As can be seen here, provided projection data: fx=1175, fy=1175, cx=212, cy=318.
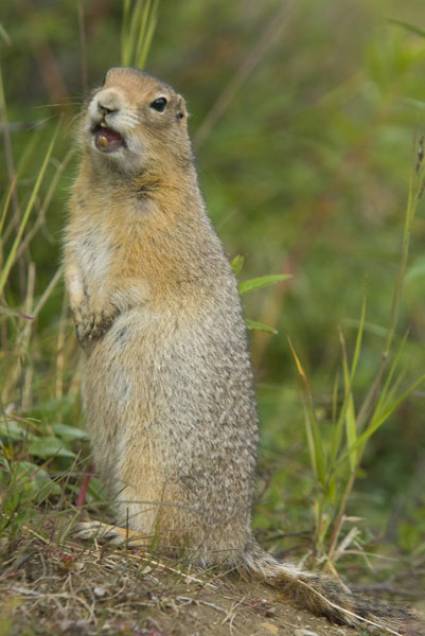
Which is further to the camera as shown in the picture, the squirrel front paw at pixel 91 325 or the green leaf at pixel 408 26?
the green leaf at pixel 408 26

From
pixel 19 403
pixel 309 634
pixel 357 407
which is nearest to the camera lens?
pixel 309 634

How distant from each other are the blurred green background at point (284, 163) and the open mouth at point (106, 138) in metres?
2.03

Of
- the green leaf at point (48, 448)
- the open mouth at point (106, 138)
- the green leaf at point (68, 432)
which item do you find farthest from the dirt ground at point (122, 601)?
the open mouth at point (106, 138)

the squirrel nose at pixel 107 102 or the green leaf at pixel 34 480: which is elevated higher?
the squirrel nose at pixel 107 102

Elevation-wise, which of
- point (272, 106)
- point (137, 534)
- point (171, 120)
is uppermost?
point (272, 106)

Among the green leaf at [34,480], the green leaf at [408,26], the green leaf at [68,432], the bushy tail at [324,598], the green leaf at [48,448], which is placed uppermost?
the green leaf at [408,26]

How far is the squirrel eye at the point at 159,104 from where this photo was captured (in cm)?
539

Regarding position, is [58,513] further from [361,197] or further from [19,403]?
[361,197]

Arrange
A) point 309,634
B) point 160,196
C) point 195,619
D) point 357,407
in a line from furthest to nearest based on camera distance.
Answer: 1. point 357,407
2. point 160,196
3. point 309,634
4. point 195,619

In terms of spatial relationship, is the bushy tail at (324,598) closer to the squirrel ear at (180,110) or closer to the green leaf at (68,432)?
the green leaf at (68,432)

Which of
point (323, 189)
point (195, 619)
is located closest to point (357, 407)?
point (323, 189)

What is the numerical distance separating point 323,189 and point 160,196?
4.13m

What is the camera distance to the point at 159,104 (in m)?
5.44

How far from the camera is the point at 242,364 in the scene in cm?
514
